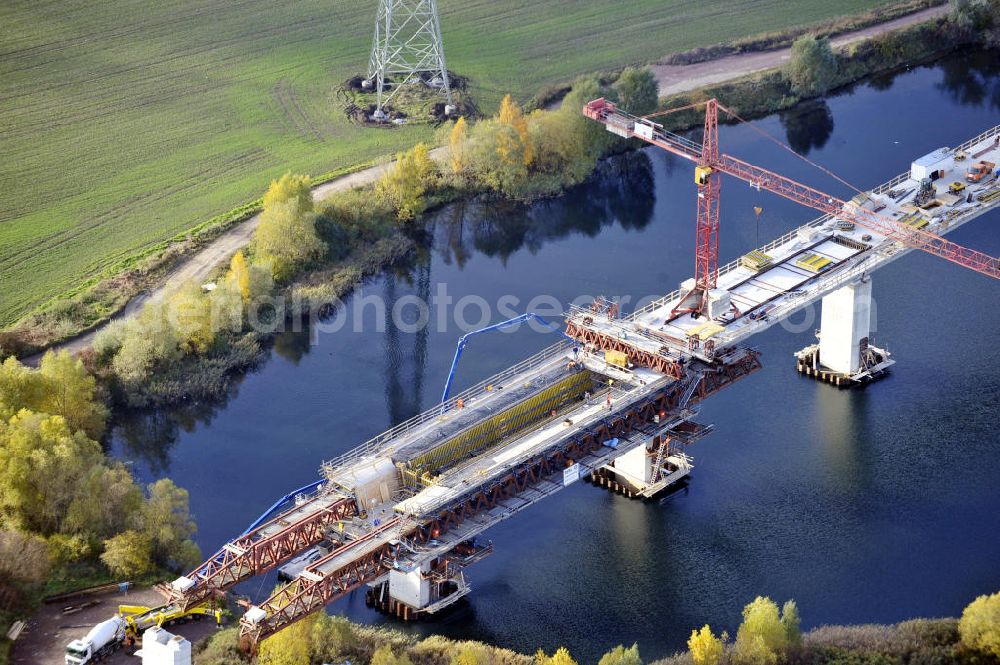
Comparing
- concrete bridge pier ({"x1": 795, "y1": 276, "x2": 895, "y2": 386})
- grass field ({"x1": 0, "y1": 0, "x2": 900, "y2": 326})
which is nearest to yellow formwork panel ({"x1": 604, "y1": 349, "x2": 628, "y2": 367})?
concrete bridge pier ({"x1": 795, "y1": 276, "x2": 895, "y2": 386})

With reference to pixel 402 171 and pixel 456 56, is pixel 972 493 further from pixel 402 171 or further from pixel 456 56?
pixel 456 56

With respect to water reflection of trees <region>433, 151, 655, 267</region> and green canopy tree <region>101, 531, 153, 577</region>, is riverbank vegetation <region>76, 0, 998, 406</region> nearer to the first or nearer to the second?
water reflection of trees <region>433, 151, 655, 267</region>

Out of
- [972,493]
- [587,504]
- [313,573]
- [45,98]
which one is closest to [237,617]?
[313,573]

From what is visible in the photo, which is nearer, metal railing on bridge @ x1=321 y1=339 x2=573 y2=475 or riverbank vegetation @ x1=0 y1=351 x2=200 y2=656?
riverbank vegetation @ x1=0 y1=351 x2=200 y2=656

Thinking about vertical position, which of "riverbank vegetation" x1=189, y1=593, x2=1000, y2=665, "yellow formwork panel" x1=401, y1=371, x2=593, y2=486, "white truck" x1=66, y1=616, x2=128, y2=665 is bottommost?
"riverbank vegetation" x1=189, y1=593, x2=1000, y2=665

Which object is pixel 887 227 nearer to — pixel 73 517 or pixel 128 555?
pixel 128 555
